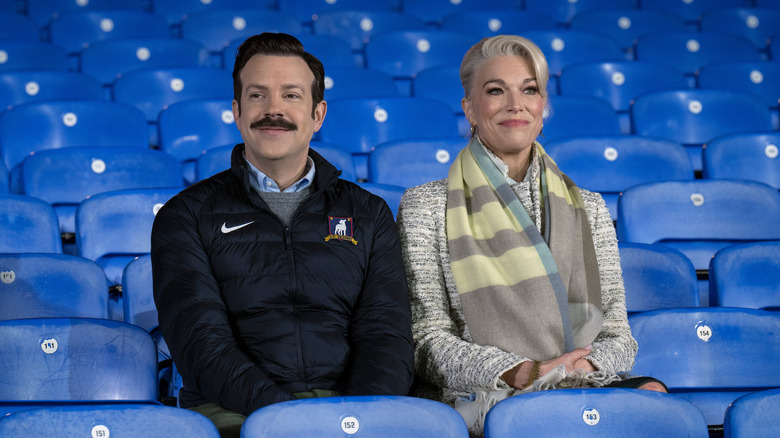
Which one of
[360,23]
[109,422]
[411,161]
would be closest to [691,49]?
[360,23]

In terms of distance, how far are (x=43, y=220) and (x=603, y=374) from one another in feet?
4.66

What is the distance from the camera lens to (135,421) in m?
1.33

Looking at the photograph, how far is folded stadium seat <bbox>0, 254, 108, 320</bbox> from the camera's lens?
6.37 ft

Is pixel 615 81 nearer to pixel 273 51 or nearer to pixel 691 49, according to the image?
pixel 691 49

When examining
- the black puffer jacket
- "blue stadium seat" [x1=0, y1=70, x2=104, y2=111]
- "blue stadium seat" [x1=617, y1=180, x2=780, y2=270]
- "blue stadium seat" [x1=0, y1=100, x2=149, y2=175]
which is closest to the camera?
the black puffer jacket

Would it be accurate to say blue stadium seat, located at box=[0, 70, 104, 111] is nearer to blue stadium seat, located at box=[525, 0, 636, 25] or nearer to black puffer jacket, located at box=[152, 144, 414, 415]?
black puffer jacket, located at box=[152, 144, 414, 415]

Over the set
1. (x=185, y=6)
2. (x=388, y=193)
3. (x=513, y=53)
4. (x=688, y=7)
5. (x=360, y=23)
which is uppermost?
(x=688, y=7)

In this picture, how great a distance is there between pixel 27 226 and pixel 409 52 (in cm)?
203

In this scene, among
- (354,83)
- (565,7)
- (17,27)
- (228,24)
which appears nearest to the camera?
(354,83)

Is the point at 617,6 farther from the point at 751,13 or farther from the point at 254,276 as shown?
the point at 254,276

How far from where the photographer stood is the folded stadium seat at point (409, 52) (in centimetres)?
387

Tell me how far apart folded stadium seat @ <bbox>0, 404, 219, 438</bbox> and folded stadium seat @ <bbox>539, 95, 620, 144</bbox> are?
2.23 meters

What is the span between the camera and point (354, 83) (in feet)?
11.7

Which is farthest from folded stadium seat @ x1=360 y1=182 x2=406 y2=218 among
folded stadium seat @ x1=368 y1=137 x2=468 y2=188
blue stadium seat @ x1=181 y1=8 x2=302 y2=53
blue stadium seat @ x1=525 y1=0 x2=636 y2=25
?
blue stadium seat @ x1=525 y1=0 x2=636 y2=25
